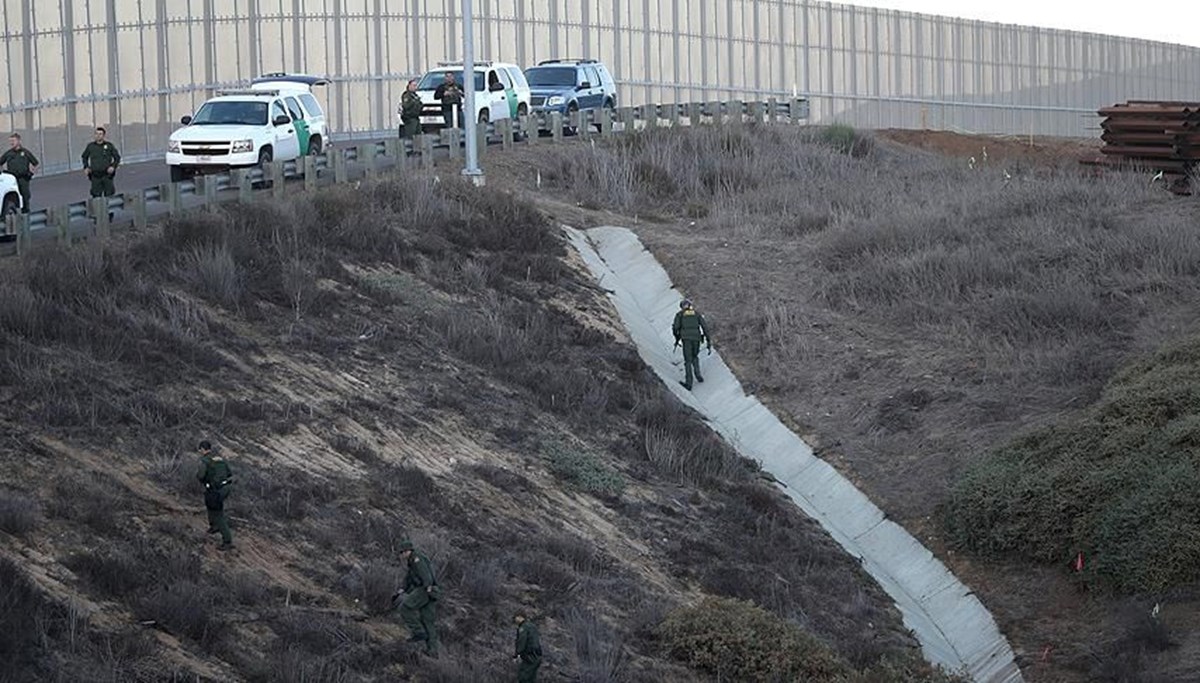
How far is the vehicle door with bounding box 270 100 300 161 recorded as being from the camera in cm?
3562

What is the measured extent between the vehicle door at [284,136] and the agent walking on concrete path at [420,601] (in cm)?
1886

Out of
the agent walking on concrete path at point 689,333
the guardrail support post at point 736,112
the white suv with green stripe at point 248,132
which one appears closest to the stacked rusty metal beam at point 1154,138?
the guardrail support post at point 736,112

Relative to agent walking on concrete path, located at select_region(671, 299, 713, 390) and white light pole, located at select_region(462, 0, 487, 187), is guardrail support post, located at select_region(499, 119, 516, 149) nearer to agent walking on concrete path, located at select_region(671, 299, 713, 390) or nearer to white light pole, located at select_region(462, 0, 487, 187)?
white light pole, located at select_region(462, 0, 487, 187)

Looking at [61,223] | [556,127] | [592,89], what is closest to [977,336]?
[61,223]

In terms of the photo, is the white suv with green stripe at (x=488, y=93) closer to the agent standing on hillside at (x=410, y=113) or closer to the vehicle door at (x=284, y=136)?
the agent standing on hillside at (x=410, y=113)

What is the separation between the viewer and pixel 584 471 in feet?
82.0

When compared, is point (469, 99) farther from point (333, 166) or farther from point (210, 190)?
point (210, 190)

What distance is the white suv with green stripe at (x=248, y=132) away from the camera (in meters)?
34.3

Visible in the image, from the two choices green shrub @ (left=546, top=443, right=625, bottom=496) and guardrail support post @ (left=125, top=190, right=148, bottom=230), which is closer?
green shrub @ (left=546, top=443, right=625, bottom=496)

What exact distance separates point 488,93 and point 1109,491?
23403mm

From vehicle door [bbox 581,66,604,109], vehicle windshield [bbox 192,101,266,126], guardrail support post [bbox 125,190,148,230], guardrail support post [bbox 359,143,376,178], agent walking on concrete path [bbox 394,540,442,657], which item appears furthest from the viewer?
vehicle door [bbox 581,66,604,109]

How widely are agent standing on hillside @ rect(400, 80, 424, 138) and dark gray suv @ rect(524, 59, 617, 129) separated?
7218 mm

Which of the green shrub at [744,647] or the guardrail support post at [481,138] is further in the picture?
the guardrail support post at [481,138]

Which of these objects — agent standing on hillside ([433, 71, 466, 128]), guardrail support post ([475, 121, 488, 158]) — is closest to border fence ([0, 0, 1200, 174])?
agent standing on hillside ([433, 71, 466, 128])
